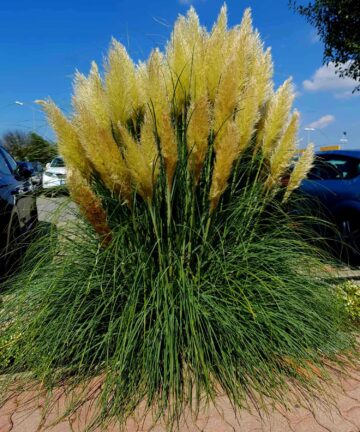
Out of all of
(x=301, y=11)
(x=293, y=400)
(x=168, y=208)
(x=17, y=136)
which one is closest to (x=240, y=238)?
(x=168, y=208)

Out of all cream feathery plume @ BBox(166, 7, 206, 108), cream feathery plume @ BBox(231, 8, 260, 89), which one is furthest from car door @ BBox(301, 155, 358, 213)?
cream feathery plume @ BBox(166, 7, 206, 108)

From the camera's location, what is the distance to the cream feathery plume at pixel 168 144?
1.94 meters

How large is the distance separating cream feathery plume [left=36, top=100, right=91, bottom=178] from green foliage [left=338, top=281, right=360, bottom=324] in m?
1.99

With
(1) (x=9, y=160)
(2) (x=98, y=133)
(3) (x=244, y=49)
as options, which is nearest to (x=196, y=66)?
(3) (x=244, y=49)

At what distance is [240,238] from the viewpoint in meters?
2.45

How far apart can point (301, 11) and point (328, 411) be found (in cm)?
1177

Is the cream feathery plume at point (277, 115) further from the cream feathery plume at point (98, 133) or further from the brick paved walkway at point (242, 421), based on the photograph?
the brick paved walkway at point (242, 421)

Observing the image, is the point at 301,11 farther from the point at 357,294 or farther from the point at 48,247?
the point at 48,247

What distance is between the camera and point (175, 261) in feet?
7.18

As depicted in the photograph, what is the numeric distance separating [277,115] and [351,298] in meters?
1.54

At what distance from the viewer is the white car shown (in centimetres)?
236

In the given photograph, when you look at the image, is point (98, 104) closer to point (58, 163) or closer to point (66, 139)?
point (66, 139)

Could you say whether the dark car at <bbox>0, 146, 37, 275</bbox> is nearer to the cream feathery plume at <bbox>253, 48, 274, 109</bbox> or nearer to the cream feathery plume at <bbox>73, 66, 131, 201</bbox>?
the cream feathery plume at <bbox>73, 66, 131, 201</bbox>

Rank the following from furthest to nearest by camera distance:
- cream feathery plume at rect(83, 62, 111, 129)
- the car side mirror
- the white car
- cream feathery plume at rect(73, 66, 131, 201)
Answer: the car side mirror
the white car
cream feathery plume at rect(83, 62, 111, 129)
cream feathery plume at rect(73, 66, 131, 201)
